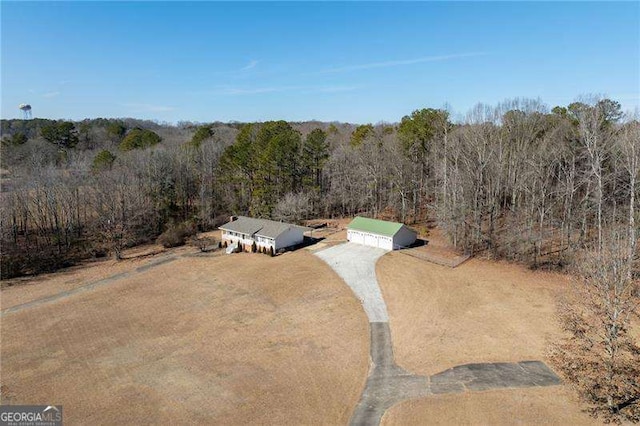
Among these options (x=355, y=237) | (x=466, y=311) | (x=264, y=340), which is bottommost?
(x=264, y=340)

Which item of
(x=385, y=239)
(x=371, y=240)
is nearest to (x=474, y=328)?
(x=385, y=239)

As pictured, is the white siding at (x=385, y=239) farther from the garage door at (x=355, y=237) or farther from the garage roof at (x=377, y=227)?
the garage roof at (x=377, y=227)

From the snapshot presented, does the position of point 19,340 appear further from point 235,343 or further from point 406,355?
point 406,355

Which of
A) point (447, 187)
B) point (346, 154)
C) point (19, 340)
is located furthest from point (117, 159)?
point (447, 187)

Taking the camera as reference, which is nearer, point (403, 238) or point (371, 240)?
point (403, 238)

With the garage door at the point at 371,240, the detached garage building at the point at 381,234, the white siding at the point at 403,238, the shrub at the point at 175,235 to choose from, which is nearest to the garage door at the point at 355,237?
the detached garage building at the point at 381,234

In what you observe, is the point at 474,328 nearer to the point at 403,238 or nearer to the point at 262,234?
the point at 403,238
